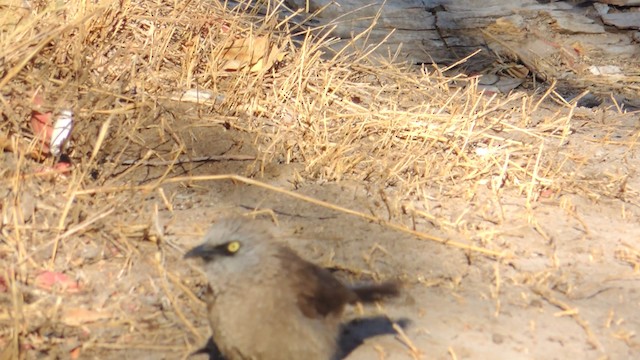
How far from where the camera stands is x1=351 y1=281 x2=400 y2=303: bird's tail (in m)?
3.48

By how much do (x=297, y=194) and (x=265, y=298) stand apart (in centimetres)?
112

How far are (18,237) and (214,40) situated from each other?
2.13m

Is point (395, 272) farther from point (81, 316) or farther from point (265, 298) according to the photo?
point (81, 316)

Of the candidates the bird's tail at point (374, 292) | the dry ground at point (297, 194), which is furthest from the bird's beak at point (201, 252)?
the bird's tail at point (374, 292)

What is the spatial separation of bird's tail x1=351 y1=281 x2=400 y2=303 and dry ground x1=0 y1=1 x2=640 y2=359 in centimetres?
22

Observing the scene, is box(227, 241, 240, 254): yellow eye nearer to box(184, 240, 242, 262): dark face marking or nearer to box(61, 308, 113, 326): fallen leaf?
box(184, 240, 242, 262): dark face marking

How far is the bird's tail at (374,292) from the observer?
3.48 metres

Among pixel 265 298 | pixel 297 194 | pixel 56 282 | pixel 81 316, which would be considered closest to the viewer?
pixel 265 298

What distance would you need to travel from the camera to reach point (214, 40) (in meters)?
5.71

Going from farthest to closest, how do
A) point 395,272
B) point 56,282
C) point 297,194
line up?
point 297,194 → point 395,272 → point 56,282

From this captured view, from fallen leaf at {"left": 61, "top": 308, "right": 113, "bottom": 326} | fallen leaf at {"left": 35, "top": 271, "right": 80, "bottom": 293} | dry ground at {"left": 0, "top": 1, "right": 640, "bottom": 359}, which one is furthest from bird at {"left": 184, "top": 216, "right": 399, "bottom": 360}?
fallen leaf at {"left": 35, "top": 271, "right": 80, "bottom": 293}

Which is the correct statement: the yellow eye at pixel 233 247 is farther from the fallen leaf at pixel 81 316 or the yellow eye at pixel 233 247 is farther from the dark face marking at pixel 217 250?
the fallen leaf at pixel 81 316

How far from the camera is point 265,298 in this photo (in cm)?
326

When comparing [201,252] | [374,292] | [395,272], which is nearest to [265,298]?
[201,252]
